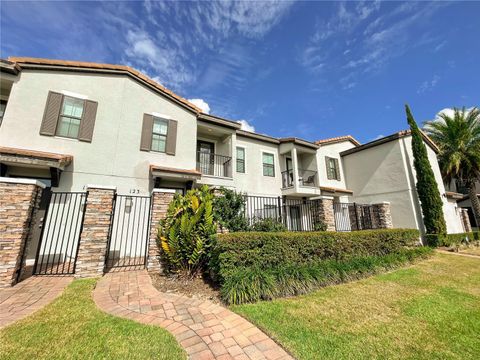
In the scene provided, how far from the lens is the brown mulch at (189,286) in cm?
499

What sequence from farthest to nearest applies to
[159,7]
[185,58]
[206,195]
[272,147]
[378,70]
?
[272,147] < [378,70] < [185,58] < [159,7] < [206,195]

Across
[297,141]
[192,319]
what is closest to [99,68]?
[192,319]

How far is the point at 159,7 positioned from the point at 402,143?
16751mm

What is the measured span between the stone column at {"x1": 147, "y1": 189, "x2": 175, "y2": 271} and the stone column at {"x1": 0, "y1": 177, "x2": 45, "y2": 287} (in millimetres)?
3064

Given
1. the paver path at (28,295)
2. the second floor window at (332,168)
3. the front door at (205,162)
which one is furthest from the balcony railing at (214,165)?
the second floor window at (332,168)

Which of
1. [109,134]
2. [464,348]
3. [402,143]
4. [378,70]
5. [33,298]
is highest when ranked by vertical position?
[378,70]

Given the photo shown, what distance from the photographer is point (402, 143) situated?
1451 centimetres

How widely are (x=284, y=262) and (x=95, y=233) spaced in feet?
18.5

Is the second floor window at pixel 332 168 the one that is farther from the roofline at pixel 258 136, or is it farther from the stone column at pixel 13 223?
the stone column at pixel 13 223

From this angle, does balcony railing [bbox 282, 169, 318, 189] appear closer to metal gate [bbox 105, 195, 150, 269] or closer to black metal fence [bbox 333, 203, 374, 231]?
black metal fence [bbox 333, 203, 374, 231]

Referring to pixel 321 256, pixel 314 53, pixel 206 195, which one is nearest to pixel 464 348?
pixel 321 256

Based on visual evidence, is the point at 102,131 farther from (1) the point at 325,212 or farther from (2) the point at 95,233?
(1) the point at 325,212

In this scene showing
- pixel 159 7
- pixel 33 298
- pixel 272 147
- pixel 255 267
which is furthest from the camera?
pixel 272 147

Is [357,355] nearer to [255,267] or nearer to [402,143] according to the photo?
[255,267]
